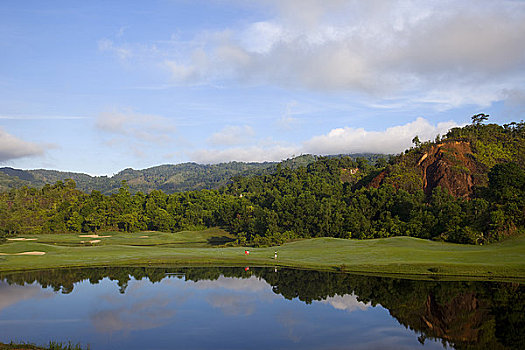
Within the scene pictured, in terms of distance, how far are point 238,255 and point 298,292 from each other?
89.4 feet

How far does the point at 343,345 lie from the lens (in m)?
25.9

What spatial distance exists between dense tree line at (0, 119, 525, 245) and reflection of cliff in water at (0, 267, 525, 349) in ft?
111

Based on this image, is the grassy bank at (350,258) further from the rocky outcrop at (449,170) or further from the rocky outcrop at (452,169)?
the rocky outcrop at (452,169)

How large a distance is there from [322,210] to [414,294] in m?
68.6

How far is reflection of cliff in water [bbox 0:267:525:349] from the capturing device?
90.8 feet

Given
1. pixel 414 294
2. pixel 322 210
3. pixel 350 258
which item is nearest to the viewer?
pixel 414 294

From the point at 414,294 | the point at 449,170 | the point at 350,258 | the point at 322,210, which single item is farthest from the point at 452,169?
the point at 414,294

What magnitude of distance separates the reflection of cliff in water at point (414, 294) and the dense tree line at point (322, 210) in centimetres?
3380

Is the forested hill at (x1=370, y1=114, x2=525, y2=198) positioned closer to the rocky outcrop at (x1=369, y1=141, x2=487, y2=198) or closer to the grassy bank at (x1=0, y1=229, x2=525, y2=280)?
the rocky outcrop at (x1=369, y1=141, x2=487, y2=198)

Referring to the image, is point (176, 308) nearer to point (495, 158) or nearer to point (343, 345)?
point (343, 345)

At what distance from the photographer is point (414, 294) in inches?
1519

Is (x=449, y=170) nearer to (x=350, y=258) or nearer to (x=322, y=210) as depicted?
(x=322, y=210)

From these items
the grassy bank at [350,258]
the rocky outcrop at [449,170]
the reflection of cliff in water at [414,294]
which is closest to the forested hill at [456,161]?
the rocky outcrop at [449,170]

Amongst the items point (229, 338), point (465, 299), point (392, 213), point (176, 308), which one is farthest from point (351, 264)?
point (392, 213)
